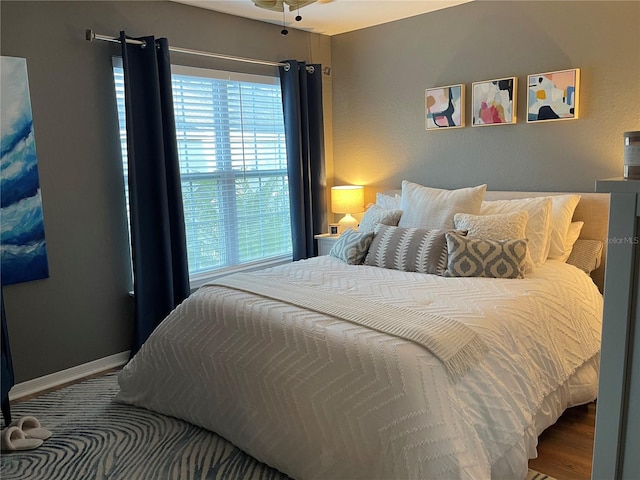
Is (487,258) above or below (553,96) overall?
below

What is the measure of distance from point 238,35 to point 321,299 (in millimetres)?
2495

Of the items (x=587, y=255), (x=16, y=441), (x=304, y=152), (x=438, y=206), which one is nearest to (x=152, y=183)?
(x=304, y=152)

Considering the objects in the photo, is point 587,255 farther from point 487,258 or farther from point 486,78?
point 486,78

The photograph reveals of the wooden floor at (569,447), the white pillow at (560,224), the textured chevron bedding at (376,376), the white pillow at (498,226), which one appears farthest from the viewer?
the white pillow at (560,224)

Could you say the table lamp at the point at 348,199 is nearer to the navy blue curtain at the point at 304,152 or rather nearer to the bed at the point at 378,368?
the navy blue curtain at the point at 304,152

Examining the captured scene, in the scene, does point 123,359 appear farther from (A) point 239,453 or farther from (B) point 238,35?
(B) point 238,35

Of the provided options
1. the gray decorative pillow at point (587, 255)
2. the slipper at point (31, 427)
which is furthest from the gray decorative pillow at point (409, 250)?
the slipper at point (31, 427)

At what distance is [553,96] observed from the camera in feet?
11.2

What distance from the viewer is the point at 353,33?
4496 millimetres

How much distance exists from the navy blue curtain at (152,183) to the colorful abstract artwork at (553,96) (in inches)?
95.0

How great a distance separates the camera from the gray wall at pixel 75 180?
3.01 metres

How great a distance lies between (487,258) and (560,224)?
69 cm

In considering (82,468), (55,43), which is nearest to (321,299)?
(82,468)

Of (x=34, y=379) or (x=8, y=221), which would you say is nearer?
(x=8, y=221)
